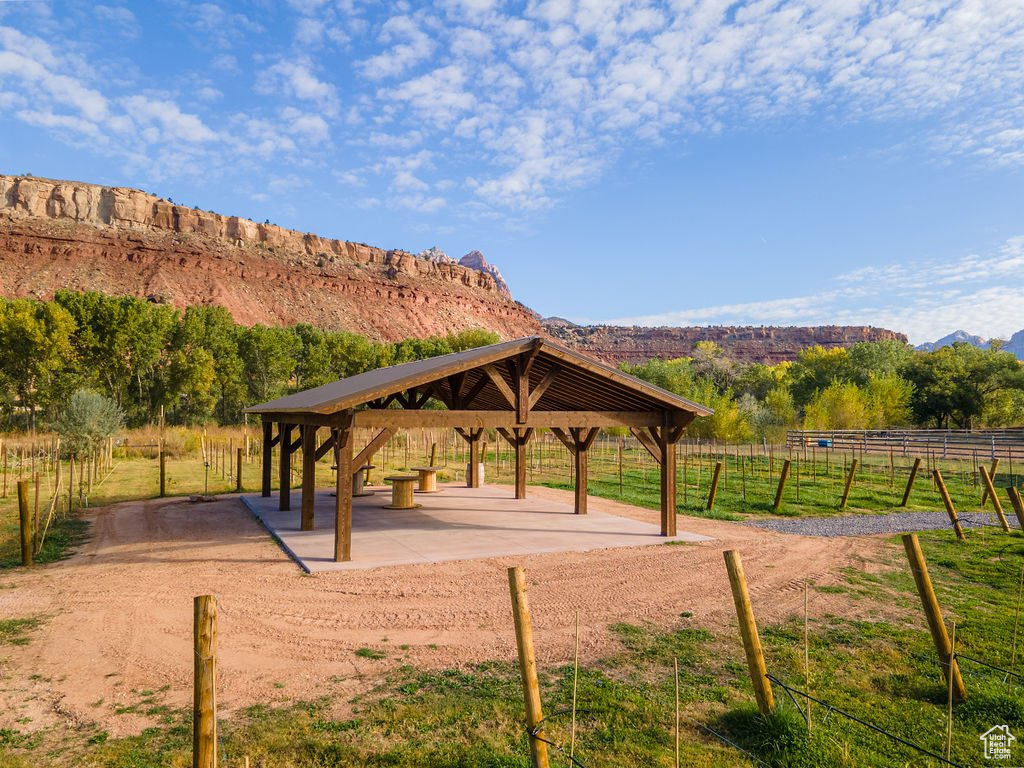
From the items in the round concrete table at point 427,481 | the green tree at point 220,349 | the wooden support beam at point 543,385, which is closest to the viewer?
the wooden support beam at point 543,385

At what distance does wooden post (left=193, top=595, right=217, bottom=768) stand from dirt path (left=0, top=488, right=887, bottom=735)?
5.18ft

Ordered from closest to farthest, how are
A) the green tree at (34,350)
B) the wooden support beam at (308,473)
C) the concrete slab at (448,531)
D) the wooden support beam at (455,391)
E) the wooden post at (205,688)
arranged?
the wooden post at (205,688) → the concrete slab at (448,531) → the wooden support beam at (308,473) → the wooden support beam at (455,391) → the green tree at (34,350)

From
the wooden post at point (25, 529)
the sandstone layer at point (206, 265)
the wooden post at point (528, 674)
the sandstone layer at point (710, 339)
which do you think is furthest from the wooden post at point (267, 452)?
the sandstone layer at point (710, 339)

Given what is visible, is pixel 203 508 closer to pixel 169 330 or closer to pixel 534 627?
pixel 534 627

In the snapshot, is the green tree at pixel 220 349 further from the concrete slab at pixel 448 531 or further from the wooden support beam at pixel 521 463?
the wooden support beam at pixel 521 463

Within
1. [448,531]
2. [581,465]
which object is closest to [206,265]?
[581,465]

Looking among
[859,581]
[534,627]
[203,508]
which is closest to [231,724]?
[534,627]

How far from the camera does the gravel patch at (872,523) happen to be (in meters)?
13.3

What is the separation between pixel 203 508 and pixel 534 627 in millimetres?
11393

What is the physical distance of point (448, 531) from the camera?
12367 millimetres

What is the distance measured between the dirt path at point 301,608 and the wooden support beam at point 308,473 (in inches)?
39.3

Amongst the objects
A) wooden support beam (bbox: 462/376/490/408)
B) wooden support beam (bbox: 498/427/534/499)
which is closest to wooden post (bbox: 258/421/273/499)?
wooden support beam (bbox: 462/376/490/408)

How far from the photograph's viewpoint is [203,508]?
14.9 m

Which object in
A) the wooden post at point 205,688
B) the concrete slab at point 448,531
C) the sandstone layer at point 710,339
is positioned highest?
the sandstone layer at point 710,339
